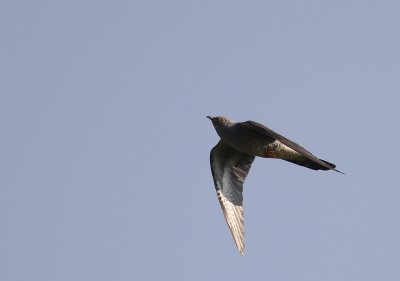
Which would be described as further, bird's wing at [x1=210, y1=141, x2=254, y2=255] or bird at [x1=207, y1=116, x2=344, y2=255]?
bird's wing at [x1=210, y1=141, x2=254, y2=255]

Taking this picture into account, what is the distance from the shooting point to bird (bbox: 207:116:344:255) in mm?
16000

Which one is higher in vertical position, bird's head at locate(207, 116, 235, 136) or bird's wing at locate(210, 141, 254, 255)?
Result: bird's head at locate(207, 116, 235, 136)

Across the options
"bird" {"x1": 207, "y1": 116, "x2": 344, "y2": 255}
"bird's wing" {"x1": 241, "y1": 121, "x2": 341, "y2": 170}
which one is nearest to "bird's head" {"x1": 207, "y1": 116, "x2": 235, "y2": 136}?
"bird" {"x1": 207, "y1": 116, "x2": 344, "y2": 255}

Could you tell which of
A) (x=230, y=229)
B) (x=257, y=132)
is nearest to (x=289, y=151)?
(x=257, y=132)

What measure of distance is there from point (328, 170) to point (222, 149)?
2.63 meters

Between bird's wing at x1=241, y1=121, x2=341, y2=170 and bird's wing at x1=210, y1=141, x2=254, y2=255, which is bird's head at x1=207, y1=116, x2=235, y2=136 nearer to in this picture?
bird's wing at x1=241, y1=121, x2=341, y2=170

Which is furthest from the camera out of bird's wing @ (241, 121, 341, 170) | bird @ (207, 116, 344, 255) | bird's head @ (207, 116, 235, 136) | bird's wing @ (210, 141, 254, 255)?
bird's wing @ (210, 141, 254, 255)

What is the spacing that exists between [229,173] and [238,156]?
45 centimetres

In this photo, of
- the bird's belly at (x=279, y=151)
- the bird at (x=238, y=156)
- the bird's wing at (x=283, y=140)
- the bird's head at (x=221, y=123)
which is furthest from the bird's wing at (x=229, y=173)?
the bird's wing at (x=283, y=140)

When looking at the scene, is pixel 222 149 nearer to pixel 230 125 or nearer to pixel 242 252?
pixel 230 125

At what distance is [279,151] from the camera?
648 inches

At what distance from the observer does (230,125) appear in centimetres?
1627

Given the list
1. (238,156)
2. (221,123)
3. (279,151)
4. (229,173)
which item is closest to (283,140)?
(279,151)

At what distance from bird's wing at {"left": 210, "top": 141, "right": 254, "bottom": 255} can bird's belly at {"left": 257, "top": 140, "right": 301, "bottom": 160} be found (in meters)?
1.07
